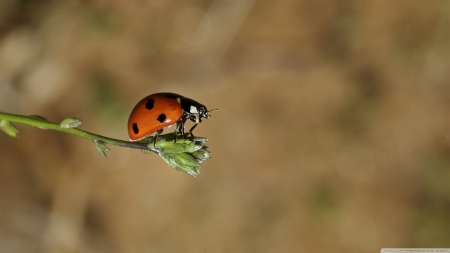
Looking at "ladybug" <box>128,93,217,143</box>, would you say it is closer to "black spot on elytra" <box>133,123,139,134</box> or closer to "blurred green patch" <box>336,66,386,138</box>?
"black spot on elytra" <box>133,123,139,134</box>

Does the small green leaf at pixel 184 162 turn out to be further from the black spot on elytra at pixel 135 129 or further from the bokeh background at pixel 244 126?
the bokeh background at pixel 244 126

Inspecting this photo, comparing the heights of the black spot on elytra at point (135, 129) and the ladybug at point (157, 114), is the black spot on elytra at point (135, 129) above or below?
below

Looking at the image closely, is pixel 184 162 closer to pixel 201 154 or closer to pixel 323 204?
pixel 201 154

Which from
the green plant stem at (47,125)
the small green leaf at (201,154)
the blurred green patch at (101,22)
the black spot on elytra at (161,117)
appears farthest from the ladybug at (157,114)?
the blurred green patch at (101,22)

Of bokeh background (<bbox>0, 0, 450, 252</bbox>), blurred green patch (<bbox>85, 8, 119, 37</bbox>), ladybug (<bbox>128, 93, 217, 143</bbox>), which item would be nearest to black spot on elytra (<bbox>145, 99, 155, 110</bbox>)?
ladybug (<bbox>128, 93, 217, 143</bbox>)

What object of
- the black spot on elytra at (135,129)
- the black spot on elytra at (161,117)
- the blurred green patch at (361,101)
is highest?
the blurred green patch at (361,101)

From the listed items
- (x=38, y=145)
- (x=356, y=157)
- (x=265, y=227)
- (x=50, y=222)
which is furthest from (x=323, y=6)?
(x=50, y=222)

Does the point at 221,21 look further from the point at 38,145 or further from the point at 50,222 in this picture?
the point at 50,222
